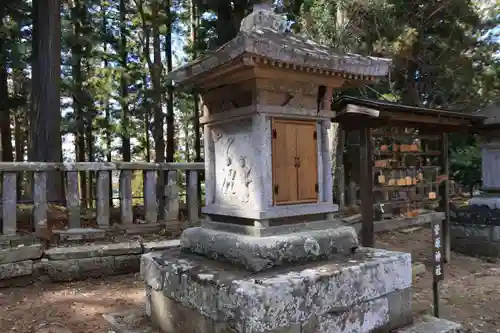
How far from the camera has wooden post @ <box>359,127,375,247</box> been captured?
255 inches

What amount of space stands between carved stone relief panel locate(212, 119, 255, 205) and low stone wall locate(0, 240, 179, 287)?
2.57 metres

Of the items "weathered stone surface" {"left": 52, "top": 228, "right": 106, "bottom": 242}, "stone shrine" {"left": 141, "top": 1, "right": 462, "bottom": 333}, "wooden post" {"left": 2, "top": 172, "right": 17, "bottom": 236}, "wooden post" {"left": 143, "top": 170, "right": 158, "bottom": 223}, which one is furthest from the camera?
"wooden post" {"left": 143, "top": 170, "right": 158, "bottom": 223}

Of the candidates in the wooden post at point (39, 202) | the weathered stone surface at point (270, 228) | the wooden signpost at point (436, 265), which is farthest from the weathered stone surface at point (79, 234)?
the wooden signpost at point (436, 265)

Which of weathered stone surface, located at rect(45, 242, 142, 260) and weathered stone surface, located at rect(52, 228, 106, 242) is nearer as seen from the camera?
weathered stone surface, located at rect(45, 242, 142, 260)

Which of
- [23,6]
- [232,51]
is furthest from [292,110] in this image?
[23,6]

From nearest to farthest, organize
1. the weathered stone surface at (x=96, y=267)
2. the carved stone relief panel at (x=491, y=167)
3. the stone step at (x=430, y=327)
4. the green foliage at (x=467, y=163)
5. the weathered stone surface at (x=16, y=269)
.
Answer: the stone step at (x=430, y=327) < the weathered stone surface at (x=16, y=269) < the weathered stone surface at (x=96, y=267) < the carved stone relief panel at (x=491, y=167) < the green foliage at (x=467, y=163)

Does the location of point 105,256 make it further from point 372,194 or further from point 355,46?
point 355,46

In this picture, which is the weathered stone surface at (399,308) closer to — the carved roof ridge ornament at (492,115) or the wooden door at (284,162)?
the wooden door at (284,162)

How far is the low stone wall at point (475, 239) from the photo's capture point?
871 centimetres

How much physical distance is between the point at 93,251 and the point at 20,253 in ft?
3.26

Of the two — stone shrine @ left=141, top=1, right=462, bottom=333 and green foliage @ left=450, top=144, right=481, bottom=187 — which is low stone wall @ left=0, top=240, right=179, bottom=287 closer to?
stone shrine @ left=141, top=1, right=462, bottom=333

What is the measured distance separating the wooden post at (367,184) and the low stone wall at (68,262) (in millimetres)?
3346

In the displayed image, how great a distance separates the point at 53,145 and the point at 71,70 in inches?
362

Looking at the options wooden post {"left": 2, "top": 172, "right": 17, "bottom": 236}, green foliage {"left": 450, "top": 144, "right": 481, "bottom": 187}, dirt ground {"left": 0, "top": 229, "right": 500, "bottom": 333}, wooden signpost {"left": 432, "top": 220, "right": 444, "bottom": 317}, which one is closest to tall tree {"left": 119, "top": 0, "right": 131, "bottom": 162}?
wooden post {"left": 2, "top": 172, "right": 17, "bottom": 236}
